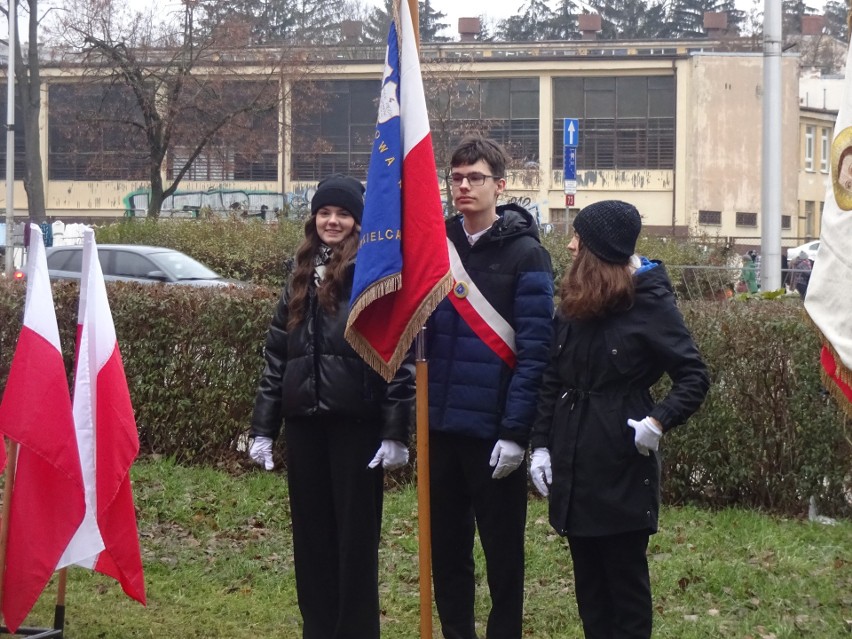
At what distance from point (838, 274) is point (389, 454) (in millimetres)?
1823

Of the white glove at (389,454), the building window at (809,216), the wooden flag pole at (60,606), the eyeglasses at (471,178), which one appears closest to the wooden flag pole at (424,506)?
the white glove at (389,454)

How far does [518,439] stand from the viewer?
15.2 ft

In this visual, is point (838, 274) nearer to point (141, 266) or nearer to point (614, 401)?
point (614, 401)

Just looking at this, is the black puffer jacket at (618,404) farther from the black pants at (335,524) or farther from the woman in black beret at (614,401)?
the black pants at (335,524)

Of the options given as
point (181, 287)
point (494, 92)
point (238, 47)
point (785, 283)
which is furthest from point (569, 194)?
point (494, 92)

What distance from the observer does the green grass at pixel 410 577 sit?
19.1ft

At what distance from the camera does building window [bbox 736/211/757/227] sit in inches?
2146

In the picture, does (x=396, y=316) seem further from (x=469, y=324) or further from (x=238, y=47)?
(x=238, y=47)

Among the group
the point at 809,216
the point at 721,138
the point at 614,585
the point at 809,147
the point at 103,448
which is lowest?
the point at 614,585

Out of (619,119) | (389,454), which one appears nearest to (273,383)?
(389,454)

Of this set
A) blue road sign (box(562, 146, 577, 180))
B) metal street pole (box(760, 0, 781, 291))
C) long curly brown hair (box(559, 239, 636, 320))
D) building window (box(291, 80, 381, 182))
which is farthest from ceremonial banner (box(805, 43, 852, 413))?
building window (box(291, 80, 381, 182))

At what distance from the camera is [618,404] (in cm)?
446

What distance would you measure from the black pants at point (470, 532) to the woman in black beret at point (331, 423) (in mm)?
249

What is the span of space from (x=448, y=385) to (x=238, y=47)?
33.6 metres
